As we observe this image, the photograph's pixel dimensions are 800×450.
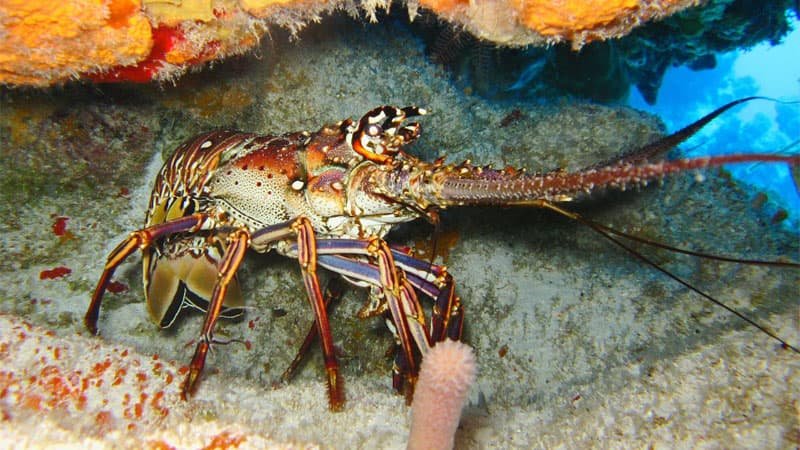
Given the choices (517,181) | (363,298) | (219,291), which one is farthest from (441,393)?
(363,298)

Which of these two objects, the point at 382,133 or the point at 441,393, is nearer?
the point at 441,393

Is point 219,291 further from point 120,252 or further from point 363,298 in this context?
point 363,298

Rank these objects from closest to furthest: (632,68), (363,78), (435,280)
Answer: (435,280), (363,78), (632,68)

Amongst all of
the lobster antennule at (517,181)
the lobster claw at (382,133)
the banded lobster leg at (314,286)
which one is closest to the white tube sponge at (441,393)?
the lobster antennule at (517,181)

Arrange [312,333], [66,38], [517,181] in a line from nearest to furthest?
[517,181] → [66,38] → [312,333]

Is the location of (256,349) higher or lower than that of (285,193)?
lower

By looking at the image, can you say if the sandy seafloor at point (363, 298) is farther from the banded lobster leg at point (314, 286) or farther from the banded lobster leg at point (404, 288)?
the banded lobster leg at point (404, 288)

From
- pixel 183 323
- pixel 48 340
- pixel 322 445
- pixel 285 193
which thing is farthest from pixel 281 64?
pixel 322 445

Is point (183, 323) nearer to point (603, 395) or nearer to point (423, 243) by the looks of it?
point (423, 243)
